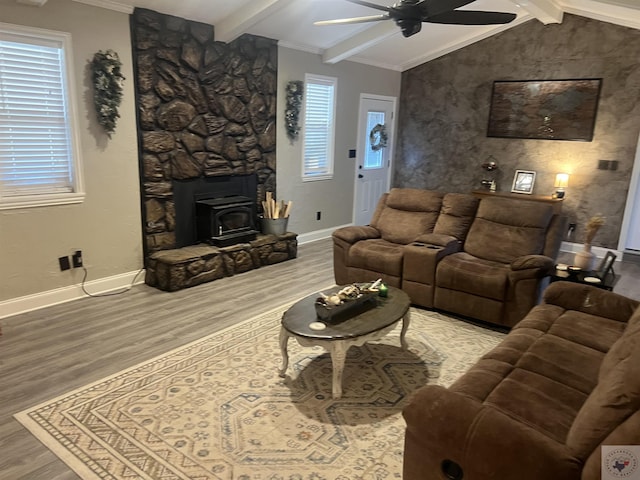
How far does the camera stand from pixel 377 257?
4.26 m

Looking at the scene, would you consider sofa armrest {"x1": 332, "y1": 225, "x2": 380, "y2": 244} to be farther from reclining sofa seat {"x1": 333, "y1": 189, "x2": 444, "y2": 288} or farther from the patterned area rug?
the patterned area rug

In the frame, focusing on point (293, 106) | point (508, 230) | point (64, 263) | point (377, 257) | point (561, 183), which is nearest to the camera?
point (64, 263)

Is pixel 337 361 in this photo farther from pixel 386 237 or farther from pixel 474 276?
pixel 386 237

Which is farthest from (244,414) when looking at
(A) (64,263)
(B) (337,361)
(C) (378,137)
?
(C) (378,137)

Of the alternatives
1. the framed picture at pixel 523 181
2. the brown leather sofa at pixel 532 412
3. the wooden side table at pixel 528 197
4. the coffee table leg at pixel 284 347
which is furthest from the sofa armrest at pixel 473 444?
the framed picture at pixel 523 181

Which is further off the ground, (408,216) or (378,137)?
(378,137)

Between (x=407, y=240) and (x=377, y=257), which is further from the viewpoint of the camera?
(x=407, y=240)

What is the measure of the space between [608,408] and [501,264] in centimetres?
268

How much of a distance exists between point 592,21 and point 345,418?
6.06 metres

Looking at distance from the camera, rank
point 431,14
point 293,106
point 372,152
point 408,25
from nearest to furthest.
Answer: point 431,14, point 408,25, point 293,106, point 372,152

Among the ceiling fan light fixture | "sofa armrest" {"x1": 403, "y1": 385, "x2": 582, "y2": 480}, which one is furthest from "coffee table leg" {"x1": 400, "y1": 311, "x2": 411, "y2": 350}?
the ceiling fan light fixture

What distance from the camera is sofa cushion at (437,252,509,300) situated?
3.69 meters

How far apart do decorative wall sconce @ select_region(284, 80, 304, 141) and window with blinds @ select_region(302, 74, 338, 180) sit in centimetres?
21

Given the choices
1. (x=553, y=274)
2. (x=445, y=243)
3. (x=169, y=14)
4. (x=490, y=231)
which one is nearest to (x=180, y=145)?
(x=169, y=14)
